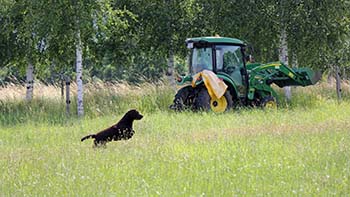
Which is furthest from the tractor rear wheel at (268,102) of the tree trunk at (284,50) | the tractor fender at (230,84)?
the tree trunk at (284,50)

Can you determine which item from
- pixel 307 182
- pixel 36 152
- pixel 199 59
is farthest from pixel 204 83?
pixel 307 182

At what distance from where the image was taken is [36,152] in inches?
387

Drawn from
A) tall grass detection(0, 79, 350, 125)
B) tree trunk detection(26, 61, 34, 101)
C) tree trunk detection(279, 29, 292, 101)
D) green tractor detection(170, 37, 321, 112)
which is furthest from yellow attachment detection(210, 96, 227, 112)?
tree trunk detection(26, 61, 34, 101)

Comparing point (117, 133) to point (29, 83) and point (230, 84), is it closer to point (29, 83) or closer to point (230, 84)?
point (230, 84)

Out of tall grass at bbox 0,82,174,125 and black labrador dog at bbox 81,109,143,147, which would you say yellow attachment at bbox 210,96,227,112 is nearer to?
tall grass at bbox 0,82,174,125

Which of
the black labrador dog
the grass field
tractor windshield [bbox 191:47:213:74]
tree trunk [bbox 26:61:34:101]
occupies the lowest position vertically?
the grass field

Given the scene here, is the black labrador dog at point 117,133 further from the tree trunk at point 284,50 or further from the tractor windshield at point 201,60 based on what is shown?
the tree trunk at point 284,50

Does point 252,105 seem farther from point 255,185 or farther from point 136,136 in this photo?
point 255,185

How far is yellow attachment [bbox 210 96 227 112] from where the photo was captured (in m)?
15.8

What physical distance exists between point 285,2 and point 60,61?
8322 mm

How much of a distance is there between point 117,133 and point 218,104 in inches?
243

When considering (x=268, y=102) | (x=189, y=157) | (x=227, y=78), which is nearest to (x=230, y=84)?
(x=227, y=78)

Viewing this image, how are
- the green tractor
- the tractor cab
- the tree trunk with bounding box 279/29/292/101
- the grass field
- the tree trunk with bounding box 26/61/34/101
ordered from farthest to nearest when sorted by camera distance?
the tree trunk with bounding box 26/61/34/101 < the tree trunk with bounding box 279/29/292/101 < the tractor cab < the green tractor < the grass field

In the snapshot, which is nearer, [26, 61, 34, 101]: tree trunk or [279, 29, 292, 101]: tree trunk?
[279, 29, 292, 101]: tree trunk
